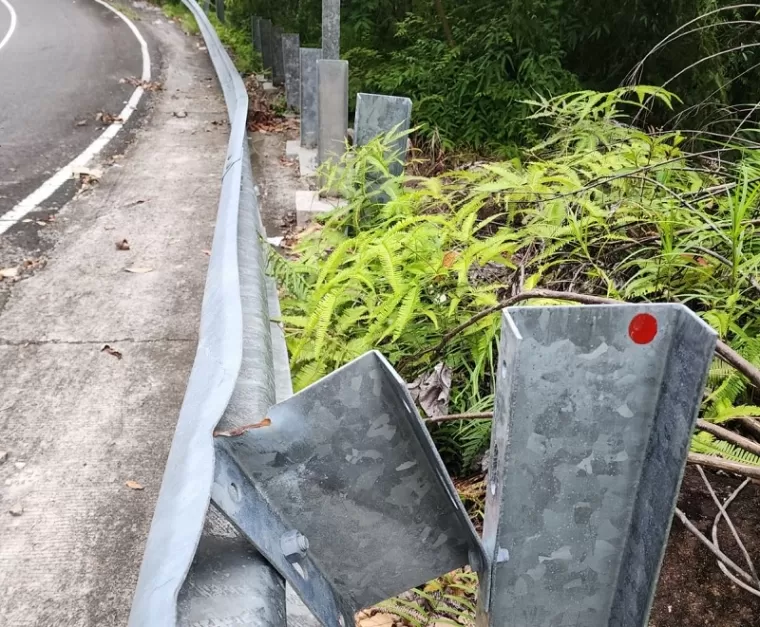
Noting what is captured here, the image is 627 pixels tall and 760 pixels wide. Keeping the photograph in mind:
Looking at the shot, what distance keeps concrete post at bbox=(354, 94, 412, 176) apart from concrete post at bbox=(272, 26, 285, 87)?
5.88m

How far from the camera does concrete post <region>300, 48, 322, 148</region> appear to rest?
5949mm

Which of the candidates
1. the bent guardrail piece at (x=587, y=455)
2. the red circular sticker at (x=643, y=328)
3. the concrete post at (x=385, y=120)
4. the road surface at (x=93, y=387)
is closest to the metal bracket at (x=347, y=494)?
the bent guardrail piece at (x=587, y=455)

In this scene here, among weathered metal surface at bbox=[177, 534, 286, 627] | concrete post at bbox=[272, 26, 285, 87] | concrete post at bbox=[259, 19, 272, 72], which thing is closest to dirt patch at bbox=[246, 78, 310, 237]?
concrete post at bbox=[272, 26, 285, 87]

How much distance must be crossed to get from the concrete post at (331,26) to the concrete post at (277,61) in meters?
A: 4.31

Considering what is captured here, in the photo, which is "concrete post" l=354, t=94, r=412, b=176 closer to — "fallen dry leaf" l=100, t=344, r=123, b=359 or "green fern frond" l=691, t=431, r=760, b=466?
"fallen dry leaf" l=100, t=344, r=123, b=359

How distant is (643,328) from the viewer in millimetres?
994

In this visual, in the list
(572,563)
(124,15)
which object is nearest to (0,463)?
(572,563)

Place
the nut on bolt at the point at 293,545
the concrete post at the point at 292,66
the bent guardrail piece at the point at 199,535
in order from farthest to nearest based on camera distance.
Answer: the concrete post at the point at 292,66 → the nut on bolt at the point at 293,545 → the bent guardrail piece at the point at 199,535

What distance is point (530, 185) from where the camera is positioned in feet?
11.6

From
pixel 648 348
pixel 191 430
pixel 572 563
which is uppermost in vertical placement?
pixel 648 348

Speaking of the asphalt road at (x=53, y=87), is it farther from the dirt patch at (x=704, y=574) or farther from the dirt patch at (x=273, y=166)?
the dirt patch at (x=704, y=574)

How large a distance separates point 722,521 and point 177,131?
25.9 feet

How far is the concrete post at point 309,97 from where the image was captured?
595cm

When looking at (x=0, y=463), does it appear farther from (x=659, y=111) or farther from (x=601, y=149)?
(x=659, y=111)
